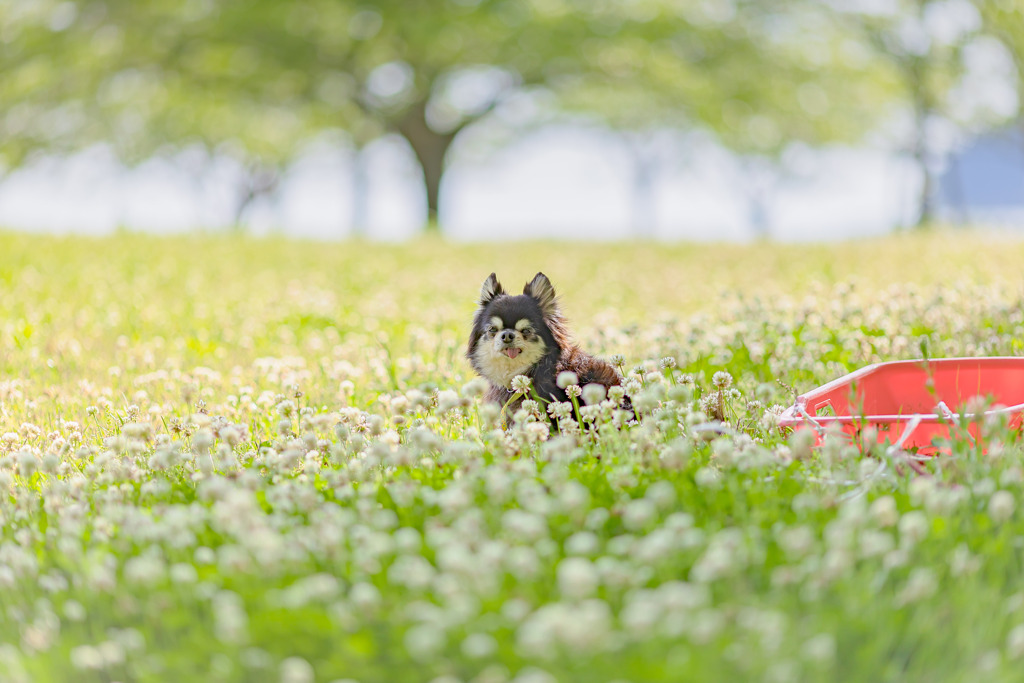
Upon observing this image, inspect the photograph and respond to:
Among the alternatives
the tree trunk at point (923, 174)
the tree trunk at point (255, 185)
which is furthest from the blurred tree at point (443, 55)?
the tree trunk at point (255, 185)

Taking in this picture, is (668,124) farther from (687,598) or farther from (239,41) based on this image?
(687,598)

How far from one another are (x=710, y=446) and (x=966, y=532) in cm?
136

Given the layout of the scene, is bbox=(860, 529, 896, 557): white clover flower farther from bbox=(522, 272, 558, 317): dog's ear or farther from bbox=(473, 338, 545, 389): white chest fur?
bbox=(522, 272, 558, 317): dog's ear

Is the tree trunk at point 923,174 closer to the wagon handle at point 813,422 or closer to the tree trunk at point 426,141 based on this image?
the tree trunk at point 426,141

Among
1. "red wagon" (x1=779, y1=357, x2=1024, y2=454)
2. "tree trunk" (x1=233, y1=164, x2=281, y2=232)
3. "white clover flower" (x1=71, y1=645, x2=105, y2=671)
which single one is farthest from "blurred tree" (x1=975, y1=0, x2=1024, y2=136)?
"tree trunk" (x1=233, y1=164, x2=281, y2=232)

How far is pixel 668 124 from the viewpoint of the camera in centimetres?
4138

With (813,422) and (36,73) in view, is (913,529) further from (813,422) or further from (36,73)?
(36,73)

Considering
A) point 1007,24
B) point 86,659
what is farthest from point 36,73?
point 86,659

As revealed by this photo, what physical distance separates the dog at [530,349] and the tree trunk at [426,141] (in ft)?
70.7

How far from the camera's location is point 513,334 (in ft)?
16.7

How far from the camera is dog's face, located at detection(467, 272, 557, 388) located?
517 centimetres

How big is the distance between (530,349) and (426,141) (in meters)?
22.5

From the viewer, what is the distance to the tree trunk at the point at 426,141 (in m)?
26.8

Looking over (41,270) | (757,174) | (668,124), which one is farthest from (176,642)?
(757,174)
